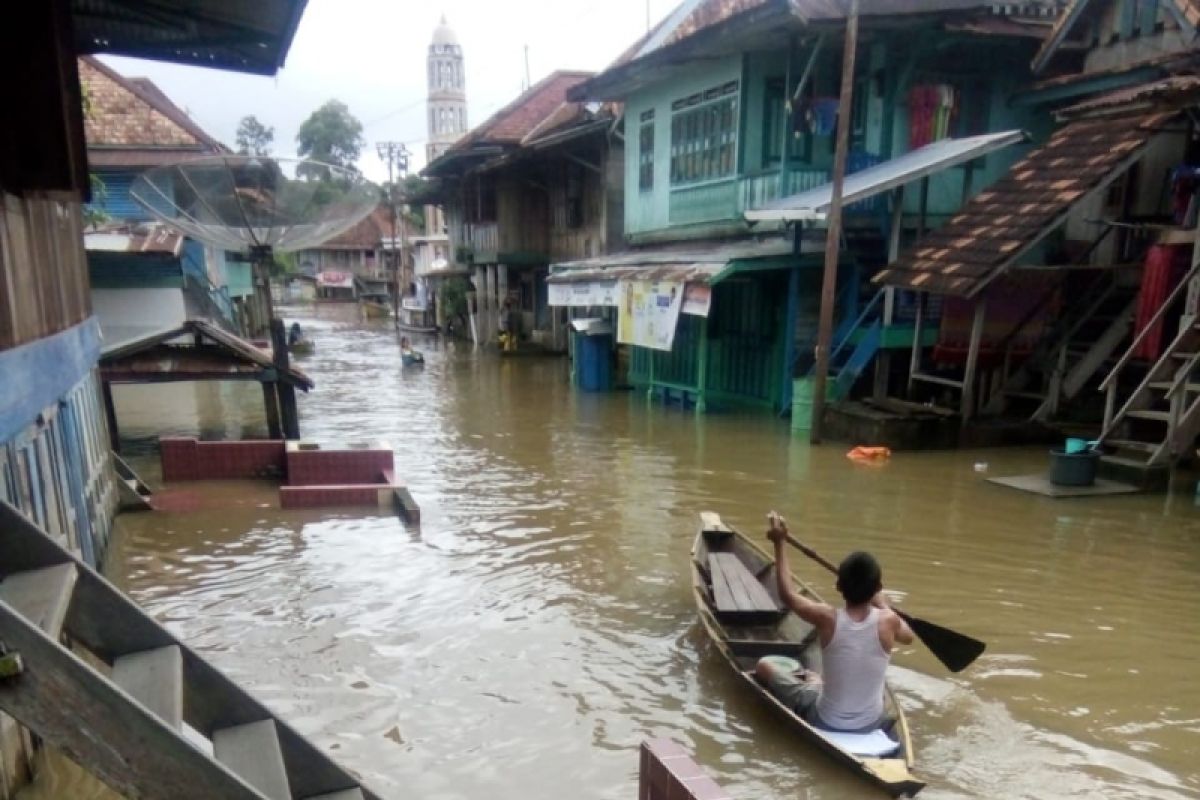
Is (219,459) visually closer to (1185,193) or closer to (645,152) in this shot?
(645,152)

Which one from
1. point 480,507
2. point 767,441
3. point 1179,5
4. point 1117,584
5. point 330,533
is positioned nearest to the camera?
point 1117,584

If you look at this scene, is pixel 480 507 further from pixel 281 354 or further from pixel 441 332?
pixel 441 332

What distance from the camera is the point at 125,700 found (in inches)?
93.3

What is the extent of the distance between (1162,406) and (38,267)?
1342 centimetres

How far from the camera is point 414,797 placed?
4.92m

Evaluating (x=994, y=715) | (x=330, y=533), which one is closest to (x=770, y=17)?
(x=330, y=533)

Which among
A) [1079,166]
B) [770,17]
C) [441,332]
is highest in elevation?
[770,17]

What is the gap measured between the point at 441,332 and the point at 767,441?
88.3ft

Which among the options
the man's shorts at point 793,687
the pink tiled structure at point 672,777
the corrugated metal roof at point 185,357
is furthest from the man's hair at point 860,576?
the corrugated metal roof at point 185,357

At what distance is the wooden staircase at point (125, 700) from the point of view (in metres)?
2.33

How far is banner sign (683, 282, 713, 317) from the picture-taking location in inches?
565

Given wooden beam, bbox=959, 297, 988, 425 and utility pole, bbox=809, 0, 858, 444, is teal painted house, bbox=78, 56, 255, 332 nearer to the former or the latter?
utility pole, bbox=809, 0, 858, 444

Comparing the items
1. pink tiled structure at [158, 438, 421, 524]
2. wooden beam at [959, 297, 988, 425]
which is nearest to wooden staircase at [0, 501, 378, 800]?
pink tiled structure at [158, 438, 421, 524]

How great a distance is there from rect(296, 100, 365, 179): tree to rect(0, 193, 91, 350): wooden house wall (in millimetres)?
66504
